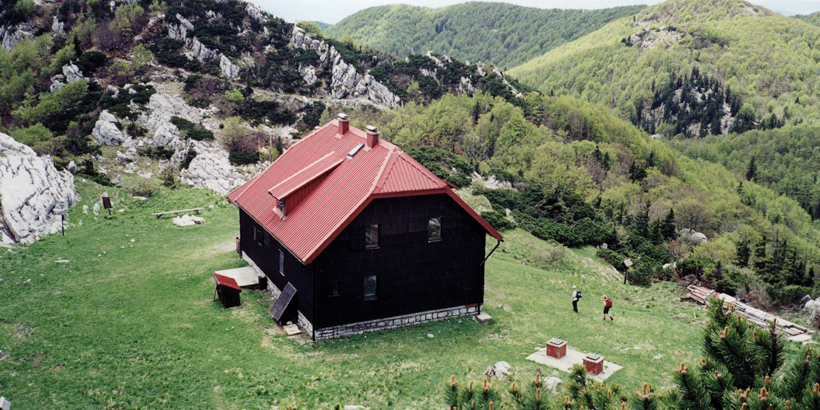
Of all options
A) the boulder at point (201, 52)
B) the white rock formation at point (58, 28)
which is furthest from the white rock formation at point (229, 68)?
the white rock formation at point (58, 28)

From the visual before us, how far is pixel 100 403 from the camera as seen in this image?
15914mm

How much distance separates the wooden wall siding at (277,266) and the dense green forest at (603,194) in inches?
799

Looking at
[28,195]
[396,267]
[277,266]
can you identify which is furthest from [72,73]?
[396,267]

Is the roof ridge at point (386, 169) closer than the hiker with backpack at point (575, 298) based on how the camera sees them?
Yes

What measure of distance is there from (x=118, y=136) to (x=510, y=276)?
40698mm

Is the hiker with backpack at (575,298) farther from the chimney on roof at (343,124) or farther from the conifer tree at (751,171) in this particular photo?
the conifer tree at (751,171)

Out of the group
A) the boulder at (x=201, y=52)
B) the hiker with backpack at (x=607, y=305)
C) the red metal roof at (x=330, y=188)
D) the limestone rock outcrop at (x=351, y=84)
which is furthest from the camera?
the limestone rock outcrop at (x=351, y=84)

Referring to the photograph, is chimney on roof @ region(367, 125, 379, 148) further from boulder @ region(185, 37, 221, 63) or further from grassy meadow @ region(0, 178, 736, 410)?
boulder @ region(185, 37, 221, 63)

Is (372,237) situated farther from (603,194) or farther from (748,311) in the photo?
(603,194)

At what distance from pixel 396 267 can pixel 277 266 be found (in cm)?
597

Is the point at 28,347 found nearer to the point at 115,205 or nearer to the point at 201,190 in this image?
the point at 115,205

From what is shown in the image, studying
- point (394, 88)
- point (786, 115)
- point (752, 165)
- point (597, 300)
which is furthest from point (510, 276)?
point (786, 115)

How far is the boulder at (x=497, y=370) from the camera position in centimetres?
1902

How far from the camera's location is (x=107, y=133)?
52344 millimetres
